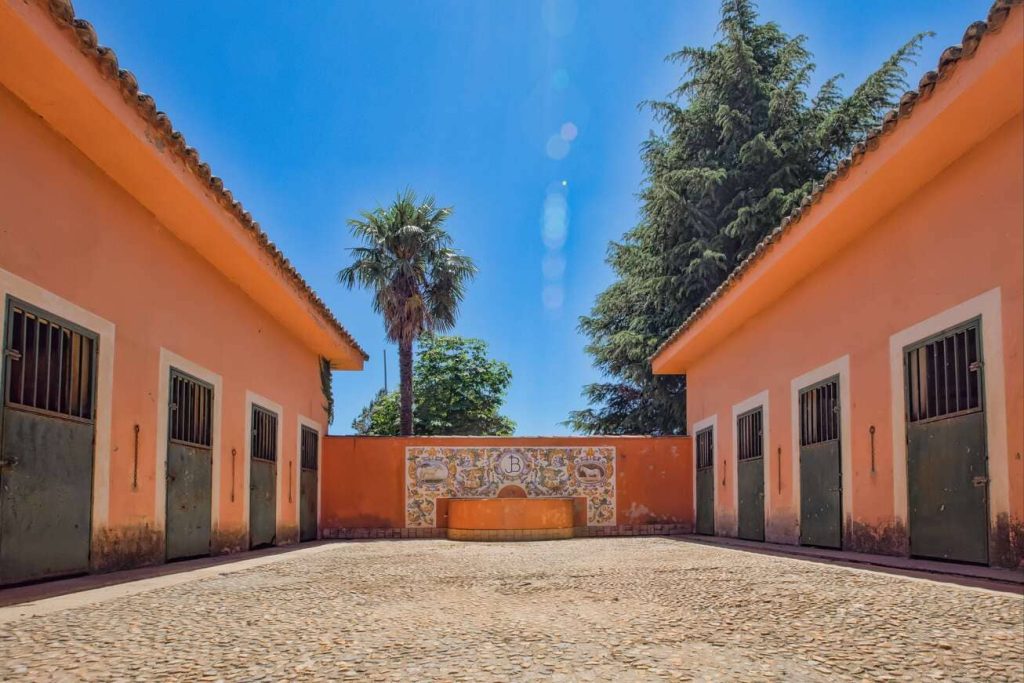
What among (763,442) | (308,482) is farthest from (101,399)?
(763,442)

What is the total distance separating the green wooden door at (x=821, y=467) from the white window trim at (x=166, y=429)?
22.7ft

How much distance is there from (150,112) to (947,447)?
694 centimetres

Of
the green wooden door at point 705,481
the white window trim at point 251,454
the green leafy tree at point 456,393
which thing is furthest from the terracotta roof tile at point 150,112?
the green leafy tree at point 456,393

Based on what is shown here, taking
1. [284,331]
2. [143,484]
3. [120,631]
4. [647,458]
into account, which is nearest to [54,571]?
[143,484]

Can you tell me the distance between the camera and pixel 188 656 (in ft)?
10.3

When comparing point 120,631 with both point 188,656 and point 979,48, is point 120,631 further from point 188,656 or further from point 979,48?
point 979,48

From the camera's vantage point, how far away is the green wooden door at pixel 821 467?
917 centimetres

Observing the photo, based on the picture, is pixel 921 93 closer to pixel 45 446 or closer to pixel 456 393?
pixel 45 446

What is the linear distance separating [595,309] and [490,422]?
10208 mm

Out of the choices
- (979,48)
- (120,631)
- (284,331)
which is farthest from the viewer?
(284,331)

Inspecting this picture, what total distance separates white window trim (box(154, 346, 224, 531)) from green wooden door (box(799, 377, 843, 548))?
6927mm

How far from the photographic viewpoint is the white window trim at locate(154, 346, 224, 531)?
26.1ft

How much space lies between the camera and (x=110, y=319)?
708 cm

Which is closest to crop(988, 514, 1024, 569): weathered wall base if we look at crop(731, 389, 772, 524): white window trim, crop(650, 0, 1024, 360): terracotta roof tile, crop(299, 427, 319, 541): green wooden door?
crop(650, 0, 1024, 360): terracotta roof tile
